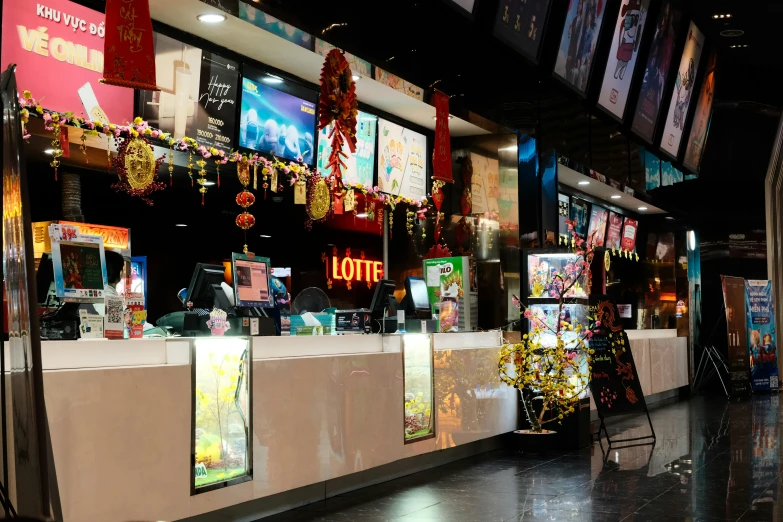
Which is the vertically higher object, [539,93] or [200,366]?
[539,93]

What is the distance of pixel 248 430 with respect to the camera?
4.87 metres

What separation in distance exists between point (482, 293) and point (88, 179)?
3.82m

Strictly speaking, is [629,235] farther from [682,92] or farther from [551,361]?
[551,361]

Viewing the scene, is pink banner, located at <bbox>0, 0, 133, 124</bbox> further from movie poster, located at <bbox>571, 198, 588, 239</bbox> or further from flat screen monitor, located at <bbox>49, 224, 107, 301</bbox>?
movie poster, located at <bbox>571, 198, 588, 239</bbox>

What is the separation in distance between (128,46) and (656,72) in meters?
8.15

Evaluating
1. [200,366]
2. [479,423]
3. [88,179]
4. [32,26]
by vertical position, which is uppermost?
[32,26]

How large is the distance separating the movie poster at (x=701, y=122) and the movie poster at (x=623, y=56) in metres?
2.89

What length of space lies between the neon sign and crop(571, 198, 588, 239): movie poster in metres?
3.36

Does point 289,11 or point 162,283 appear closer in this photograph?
point 289,11

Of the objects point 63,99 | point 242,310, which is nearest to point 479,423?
point 242,310

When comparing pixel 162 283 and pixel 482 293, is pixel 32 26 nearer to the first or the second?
pixel 162 283

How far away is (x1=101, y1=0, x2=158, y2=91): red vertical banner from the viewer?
15.1 feet

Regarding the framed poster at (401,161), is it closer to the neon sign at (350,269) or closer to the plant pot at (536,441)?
the neon sign at (350,269)

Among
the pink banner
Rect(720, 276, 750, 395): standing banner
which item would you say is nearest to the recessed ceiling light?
the pink banner
